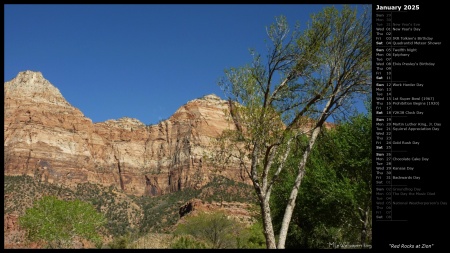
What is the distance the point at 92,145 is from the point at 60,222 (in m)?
145

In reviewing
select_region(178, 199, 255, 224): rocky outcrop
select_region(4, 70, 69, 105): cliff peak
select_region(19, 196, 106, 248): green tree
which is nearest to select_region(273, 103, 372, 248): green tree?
select_region(19, 196, 106, 248): green tree

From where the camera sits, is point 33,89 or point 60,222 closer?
point 60,222

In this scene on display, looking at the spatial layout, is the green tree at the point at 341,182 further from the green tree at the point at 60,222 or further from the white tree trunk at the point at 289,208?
the green tree at the point at 60,222

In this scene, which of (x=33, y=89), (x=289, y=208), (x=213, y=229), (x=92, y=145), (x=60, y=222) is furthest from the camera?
(x=92, y=145)

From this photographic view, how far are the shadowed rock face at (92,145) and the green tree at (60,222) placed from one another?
10596cm

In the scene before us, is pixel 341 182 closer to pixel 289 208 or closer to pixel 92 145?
pixel 289 208

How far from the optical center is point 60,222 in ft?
143

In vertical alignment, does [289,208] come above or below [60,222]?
above

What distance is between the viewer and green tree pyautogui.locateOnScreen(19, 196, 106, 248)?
41.6 meters

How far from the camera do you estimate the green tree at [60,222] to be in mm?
41562

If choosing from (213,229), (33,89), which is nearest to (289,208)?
(213,229)

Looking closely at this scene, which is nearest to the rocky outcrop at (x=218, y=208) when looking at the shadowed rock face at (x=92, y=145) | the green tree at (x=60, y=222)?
the shadowed rock face at (x=92, y=145)

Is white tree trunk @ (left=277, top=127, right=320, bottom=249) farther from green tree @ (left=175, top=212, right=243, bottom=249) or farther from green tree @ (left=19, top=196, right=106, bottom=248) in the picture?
green tree @ (left=175, top=212, right=243, bottom=249)
